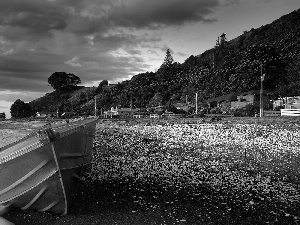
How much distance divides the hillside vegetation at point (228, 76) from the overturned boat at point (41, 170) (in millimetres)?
50428

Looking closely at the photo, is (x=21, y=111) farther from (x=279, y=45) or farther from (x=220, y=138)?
(x=220, y=138)

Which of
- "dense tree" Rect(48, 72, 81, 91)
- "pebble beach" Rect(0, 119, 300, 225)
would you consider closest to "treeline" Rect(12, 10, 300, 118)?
"dense tree" Rect(48, 72, 81, 91)

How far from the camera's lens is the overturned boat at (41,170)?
25.2 ft

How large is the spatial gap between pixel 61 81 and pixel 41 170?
174 m

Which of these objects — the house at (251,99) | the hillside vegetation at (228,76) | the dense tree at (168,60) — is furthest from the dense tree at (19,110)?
the house at (251,99)

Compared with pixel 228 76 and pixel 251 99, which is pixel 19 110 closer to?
pixel 228 76

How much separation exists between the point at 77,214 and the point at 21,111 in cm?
13340

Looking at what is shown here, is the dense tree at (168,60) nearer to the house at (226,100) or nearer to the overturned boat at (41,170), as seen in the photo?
the house at (226,100)

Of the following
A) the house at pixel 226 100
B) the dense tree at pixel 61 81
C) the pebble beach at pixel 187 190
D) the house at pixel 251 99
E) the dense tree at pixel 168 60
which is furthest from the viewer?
the dense tree at pixel 61 81

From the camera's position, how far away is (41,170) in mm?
8047

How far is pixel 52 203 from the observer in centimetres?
858

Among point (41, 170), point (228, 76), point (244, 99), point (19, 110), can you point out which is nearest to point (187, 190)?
point (41, 170)

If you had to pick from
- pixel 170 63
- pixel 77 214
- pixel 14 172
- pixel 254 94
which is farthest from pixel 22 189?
pixel 170 63

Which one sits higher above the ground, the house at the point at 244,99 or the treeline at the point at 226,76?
the treeline at the point at 226,76
